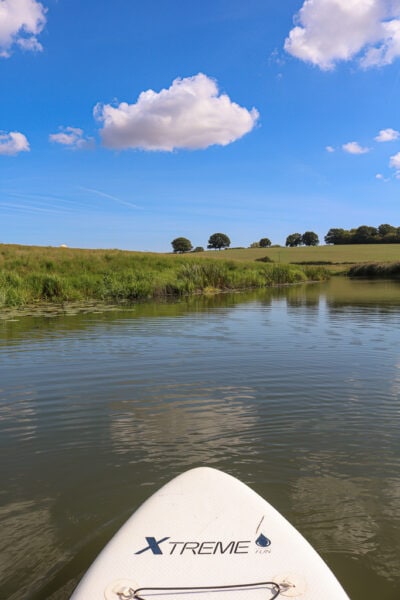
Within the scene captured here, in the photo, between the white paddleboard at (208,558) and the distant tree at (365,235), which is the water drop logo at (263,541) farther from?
the distant tree at (365,235)

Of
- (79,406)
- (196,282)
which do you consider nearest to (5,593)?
(79,406)

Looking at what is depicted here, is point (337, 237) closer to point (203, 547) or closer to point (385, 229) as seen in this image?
point (385, 229)

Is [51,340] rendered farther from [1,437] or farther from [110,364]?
[1,437]

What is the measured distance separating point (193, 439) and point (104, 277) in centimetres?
1991

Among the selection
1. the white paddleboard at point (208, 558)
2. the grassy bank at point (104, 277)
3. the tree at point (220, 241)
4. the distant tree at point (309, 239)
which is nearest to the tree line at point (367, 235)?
the distant tree at point (309, 239)

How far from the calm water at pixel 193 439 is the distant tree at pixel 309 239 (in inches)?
4231

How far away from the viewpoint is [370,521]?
330cm

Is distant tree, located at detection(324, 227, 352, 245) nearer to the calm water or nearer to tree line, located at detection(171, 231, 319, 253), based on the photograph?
tree line, located at detection(171, 231, 319, 253)

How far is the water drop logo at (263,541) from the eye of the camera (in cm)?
245

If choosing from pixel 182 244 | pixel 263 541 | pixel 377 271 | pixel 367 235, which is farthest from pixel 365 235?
pixel 263 541

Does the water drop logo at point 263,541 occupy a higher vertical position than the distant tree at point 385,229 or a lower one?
lower

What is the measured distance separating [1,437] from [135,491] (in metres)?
2.02

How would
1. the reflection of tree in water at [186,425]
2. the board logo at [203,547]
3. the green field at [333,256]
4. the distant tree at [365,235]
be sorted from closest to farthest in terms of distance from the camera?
the board logo at [203,547] < the reflection of tree in water at [186,425] < the green field at [333,256] < the distant tree at [365,235]

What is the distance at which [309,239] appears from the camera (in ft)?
375
